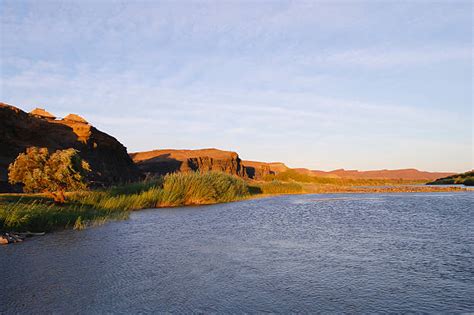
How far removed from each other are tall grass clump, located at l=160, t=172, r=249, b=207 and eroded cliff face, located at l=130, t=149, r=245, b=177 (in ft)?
34.4

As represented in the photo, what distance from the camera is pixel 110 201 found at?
47.0ft

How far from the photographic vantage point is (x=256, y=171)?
64.1 meters

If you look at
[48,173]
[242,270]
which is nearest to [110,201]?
[48,173]

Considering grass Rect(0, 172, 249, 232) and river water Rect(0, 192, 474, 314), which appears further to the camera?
grass Rect(0, 172, 249, 232)

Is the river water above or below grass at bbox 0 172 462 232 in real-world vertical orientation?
below

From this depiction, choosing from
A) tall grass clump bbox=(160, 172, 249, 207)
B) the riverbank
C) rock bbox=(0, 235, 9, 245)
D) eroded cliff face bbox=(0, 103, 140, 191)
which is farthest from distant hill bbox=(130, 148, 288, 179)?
rock bbox=(0, 235, 9, 245)

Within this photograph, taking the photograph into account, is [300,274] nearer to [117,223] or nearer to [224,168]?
[117,223]

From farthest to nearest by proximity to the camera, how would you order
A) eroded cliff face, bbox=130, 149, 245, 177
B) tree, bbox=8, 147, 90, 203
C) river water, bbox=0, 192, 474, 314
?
1. eroded cliff face, bbox=130, 149, 245, 177
2. tree, bbox=8, 147, 90, 203
3. river water, bbox=0, 192, 474, 314

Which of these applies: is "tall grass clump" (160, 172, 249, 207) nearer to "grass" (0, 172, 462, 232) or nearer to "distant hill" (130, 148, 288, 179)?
"grass" (0, 172, 462, 232)

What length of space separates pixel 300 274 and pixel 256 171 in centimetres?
5857

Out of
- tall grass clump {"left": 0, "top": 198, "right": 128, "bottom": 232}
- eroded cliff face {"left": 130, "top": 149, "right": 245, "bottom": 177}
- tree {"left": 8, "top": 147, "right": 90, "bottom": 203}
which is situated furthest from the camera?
eroded cliff face {"left": 130, "top": 149, "right": 245, "bottom": 177}

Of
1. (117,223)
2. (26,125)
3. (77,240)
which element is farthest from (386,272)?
(26,125)

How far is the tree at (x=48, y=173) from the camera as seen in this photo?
1240 centimetres

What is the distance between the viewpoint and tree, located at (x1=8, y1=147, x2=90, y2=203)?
12.4 meters
